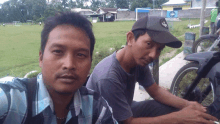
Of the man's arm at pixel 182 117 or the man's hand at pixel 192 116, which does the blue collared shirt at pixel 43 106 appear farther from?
the man's hand at pixel 192 116

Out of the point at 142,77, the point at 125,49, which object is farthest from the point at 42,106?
the point at 142,77

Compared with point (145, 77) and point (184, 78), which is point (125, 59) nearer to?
point (145, 77)

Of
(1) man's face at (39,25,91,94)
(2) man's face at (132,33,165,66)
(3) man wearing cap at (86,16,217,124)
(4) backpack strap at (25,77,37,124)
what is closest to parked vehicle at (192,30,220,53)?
(3) man wearing cap at (86,16,217,124)

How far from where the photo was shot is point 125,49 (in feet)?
6.30

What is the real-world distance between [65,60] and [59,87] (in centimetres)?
15

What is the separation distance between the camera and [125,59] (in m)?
1.88

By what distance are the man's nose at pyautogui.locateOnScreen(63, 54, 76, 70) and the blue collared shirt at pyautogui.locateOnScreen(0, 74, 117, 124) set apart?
0.18 meters

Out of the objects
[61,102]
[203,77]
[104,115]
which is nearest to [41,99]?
[61,102]

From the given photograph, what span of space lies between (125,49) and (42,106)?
1.01 meters

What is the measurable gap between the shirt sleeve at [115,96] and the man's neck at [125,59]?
0.24 m

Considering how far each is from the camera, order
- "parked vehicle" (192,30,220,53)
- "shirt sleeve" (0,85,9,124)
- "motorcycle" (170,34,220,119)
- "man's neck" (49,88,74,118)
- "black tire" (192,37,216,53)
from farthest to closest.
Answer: "black tire" (192,37,216,53) < "parked vehicle" (192,30,220,53) < "motorcycle" (170,34,220,119) < "man's neck" (49,88,74,118) < "shirt sleeve" (0,85,9,124)

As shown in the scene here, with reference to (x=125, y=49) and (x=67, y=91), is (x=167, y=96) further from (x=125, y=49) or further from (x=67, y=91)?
(x=67, y=91)

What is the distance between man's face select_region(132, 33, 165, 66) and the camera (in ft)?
5.89

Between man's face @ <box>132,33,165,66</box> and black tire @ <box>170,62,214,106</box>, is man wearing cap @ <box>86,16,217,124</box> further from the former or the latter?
black tire @ <box>170,62,214,106</box>
